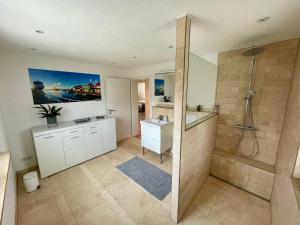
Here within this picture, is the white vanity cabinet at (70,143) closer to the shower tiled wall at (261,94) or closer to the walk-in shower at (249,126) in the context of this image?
the shower tiled wall at (261,94)

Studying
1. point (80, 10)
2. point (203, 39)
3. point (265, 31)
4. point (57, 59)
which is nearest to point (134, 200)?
→ point (80, 10)

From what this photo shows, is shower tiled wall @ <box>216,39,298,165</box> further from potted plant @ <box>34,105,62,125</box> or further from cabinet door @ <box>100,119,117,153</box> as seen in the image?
potted plant @ <box>34,105,62,125</box>

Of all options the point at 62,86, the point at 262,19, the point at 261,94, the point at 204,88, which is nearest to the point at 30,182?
the point at 62,86

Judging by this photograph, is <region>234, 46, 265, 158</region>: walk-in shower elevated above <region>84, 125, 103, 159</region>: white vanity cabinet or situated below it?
above

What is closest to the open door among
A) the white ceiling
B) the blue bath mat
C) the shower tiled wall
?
the blue bath mat

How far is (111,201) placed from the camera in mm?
1861

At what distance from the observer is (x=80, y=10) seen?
1.10 m

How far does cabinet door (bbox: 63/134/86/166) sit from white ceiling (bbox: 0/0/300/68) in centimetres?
169

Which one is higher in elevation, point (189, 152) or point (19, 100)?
point (19, 100)

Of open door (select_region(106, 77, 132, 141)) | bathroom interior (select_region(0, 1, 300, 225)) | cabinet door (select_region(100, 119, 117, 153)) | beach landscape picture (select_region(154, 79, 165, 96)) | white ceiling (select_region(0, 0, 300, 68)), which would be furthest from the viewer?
open door (select_region(106, 77, 132, 141))

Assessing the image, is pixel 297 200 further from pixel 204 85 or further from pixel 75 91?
pixel 75 91

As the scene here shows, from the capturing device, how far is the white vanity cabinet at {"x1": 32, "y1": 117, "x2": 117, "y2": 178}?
229 cm

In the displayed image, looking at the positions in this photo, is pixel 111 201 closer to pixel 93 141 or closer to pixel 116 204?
pixel 116 204

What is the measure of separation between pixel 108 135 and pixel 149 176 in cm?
148
